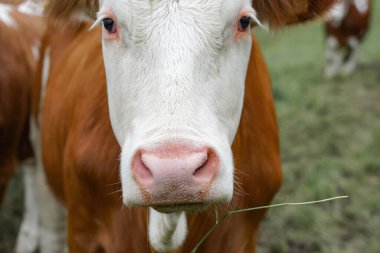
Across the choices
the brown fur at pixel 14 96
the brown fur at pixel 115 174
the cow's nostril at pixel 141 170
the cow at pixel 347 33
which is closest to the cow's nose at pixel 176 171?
the cow's nostril at pixel 141 170

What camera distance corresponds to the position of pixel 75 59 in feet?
10.3

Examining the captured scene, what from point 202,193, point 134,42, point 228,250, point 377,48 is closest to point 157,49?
point 134,42

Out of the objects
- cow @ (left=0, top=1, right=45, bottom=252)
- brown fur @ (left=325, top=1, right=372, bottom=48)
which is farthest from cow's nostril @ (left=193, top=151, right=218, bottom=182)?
brown fur @ (left=325, top=1, right=372, bottom=48)

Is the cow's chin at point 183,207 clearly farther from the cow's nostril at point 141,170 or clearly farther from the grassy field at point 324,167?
the grassy field at point 324,167

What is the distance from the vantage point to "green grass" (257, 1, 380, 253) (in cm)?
396

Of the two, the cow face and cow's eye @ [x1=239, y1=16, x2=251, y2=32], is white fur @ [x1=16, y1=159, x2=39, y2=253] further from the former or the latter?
cow's eye @ [x1=239, y1=16, x2=251, y2=32]

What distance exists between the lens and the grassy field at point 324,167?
13.0 ft

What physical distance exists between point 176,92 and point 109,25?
0.40 meters

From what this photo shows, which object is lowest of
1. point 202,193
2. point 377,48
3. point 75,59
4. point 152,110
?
A: point 377,48

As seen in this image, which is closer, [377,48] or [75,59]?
[75,59]

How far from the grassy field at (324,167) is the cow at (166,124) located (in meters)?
0.47

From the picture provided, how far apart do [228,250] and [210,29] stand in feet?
3.35

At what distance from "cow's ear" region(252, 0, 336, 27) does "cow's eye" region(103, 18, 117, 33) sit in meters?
0.53

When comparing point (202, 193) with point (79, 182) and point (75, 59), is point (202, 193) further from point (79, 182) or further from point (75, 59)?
point (75, 59)
